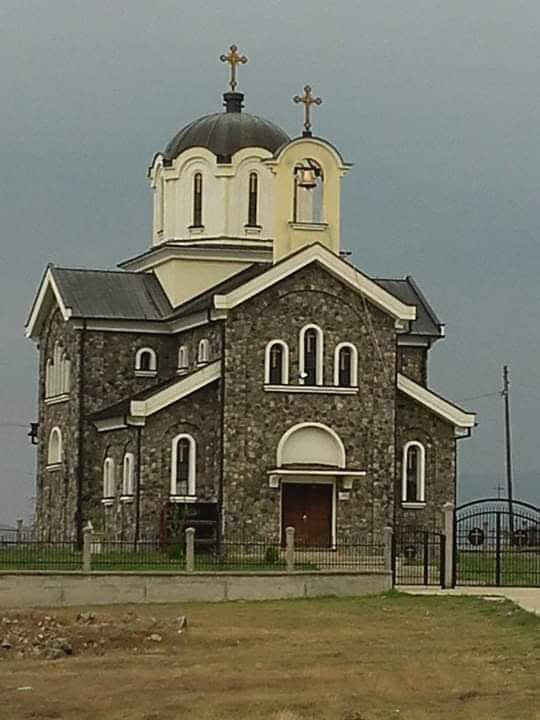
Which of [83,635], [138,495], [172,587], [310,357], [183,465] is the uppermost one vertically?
[310,357]

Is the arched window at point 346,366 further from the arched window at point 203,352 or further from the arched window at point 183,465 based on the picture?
the arched window at point 183,465

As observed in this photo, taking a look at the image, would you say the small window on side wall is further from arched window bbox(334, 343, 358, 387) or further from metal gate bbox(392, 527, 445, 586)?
metal gate bbox(392, 527, 445, 586)

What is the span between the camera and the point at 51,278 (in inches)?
2156

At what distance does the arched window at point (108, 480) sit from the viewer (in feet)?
167

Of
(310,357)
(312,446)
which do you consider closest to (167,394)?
(310,357)

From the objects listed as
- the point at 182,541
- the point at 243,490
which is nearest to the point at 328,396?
the point at 243,490

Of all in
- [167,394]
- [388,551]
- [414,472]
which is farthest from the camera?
[414,472]

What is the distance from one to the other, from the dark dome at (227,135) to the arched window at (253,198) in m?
0.94

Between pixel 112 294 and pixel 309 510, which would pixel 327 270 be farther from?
pixel 112 294

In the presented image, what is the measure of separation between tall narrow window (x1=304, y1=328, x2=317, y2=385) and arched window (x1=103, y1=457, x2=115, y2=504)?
20.0 ft

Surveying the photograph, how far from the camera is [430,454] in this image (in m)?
51.3

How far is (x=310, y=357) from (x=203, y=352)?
3.31 metres

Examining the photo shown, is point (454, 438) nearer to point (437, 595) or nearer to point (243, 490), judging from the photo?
point (243, 490)

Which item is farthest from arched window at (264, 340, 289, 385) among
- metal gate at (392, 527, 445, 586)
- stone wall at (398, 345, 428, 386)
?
stone wall at (398, 345, 428, 386)
